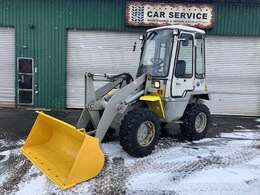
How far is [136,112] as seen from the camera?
740 cm

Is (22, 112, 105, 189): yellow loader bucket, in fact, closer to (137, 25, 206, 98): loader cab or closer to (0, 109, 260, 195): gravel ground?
(0, 109, 260, 195): gravel ground

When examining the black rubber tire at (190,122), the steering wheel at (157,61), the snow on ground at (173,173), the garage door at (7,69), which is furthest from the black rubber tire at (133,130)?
the garage door at (7,69)

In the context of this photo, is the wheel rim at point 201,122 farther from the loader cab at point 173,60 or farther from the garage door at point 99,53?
the garage door at point 99,53

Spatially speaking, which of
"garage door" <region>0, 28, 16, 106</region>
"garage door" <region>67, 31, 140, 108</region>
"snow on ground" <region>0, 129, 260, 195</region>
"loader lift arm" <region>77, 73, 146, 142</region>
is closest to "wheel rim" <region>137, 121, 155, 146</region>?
"snow on ground" <region>0, 129, 260, 195</region>

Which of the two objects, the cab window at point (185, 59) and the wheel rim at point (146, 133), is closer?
the wheel rim at point (146, 133)

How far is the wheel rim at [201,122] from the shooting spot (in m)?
9.09

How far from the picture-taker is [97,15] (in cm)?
1356

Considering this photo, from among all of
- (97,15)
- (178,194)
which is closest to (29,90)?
(97,15)

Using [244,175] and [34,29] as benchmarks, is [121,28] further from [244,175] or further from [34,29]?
[244,175]

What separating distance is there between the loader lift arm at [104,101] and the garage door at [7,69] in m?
6.49

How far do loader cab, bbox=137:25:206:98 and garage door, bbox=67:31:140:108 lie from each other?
4.84 meters

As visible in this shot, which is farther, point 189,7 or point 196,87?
point 189,7

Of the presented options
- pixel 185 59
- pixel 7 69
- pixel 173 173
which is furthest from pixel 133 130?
pixel 7 69

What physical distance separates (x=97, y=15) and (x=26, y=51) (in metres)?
2.74
